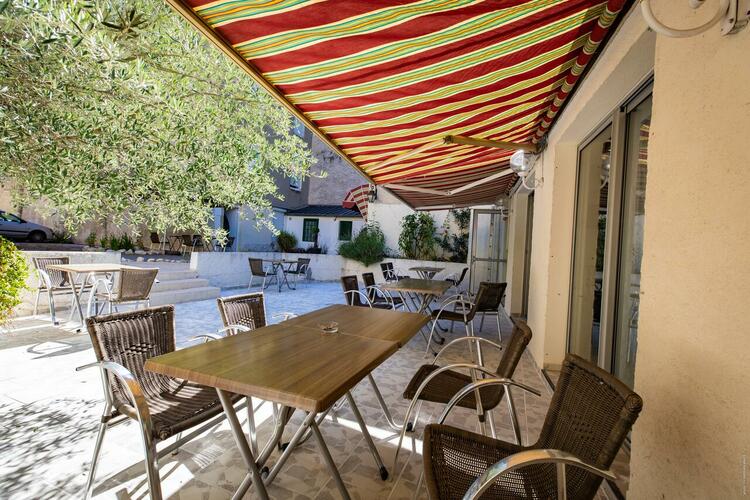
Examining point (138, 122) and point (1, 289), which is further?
point (1, 289)

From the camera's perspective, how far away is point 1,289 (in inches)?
183

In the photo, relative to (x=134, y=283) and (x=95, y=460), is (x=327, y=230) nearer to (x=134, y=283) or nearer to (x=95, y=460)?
(x=134, y=283)

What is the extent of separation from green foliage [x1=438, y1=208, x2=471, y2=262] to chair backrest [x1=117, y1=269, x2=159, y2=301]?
978 centimetres

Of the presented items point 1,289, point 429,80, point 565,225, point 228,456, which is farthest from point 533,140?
point 1,289

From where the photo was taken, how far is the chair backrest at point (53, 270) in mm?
6606

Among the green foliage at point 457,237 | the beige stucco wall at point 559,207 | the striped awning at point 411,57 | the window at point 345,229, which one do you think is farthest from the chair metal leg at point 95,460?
the window at point 345,229

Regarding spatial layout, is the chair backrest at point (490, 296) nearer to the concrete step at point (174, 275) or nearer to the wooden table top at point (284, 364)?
the wooden table top at point (284, 364)

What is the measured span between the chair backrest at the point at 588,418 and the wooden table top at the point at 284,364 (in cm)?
90

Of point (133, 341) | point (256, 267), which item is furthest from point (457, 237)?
point (133, 341)

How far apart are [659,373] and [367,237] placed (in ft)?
41.7

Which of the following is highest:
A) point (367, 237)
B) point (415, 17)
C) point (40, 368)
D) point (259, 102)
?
point (259, 102)

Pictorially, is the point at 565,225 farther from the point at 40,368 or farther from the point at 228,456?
the point at 40,368

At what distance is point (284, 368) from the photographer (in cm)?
176

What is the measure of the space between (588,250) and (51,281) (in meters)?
8.64
